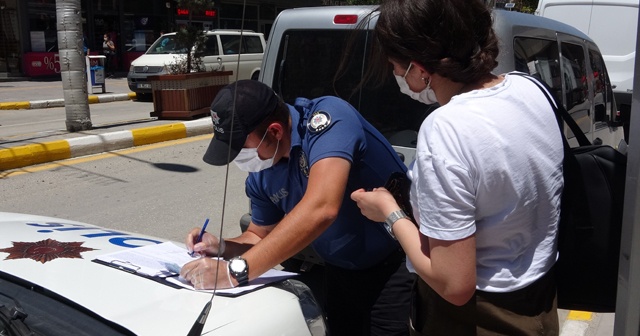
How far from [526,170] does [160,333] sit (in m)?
0.99

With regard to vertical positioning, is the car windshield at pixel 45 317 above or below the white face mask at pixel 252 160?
below

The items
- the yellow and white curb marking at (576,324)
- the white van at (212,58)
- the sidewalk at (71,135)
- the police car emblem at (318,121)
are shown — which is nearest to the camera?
the police car emblem at (318,121)

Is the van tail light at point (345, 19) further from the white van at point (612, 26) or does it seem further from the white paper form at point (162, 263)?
the white van at point (612, 26)

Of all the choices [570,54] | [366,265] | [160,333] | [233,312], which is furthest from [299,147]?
[570,54]

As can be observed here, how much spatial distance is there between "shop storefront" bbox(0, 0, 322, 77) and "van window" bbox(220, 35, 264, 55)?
2166mm

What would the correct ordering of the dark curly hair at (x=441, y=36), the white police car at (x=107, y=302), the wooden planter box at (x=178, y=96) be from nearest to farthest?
the dark curly hair at (x=441, y=36) < the white police car at (x=107, y=302) < the wooden planter box at (x=178, y=96)

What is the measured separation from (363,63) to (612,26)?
819cm

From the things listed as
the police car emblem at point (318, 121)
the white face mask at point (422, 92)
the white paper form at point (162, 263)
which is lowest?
the white paper form at point (162, 263)

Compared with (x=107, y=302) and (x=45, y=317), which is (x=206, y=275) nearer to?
(x=107, y=302)

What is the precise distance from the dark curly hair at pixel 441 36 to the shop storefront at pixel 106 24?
1761cm

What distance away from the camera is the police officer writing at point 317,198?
6.38ft

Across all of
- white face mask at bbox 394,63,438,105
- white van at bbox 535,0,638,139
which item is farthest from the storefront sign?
white face mask at bbox 394,63,438,105

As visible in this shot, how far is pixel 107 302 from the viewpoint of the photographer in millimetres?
1730

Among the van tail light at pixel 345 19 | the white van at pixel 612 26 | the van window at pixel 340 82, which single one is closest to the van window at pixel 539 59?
the van window at pixel 340 82
